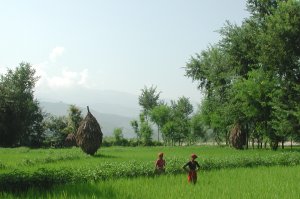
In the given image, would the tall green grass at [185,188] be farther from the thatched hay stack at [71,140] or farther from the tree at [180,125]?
the tree at [180,125]

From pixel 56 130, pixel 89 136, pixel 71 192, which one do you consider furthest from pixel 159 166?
pixel 56 130

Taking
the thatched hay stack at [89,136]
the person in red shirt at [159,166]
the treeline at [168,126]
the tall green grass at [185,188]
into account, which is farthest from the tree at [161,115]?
the person in red shirt at [159,166]

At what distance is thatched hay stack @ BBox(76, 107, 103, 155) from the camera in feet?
105

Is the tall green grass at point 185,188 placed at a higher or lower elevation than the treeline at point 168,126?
lower

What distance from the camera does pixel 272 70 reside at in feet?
146

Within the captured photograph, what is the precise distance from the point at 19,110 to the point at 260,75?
34384 mm

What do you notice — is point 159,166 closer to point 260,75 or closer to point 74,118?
point 260,75

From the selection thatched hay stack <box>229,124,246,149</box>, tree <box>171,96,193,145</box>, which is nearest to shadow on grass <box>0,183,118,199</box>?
thatched hay stack <box>229,124,246,149</box>

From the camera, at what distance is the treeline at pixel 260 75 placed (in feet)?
136

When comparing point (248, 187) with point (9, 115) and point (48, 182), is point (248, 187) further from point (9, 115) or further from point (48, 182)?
point (9, 115)

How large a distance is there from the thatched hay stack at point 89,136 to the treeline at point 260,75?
18397 mm

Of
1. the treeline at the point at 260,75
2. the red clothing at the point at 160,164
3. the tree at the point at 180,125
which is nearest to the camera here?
the red clothing at the point at 160,164

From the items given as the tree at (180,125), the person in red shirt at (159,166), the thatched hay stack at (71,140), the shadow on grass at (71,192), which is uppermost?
the tree at (180,125)

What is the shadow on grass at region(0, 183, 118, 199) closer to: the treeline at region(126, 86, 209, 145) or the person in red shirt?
the person in red shirt
